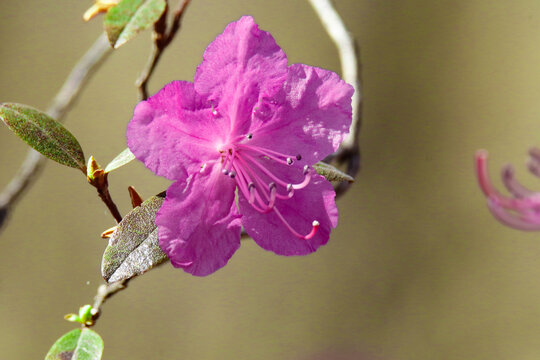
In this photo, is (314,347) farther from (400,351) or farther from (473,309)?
(473,309)

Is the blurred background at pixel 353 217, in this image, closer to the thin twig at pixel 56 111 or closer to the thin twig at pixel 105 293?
the thin twig at pixel 56 111

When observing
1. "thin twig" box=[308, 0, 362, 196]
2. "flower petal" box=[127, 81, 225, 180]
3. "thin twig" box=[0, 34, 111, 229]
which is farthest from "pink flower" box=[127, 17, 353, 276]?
"thin twig" box=[0, 34, 111, 229]

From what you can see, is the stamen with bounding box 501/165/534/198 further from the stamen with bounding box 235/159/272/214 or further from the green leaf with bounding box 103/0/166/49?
the green leaf with bounding box 103/0/166/49

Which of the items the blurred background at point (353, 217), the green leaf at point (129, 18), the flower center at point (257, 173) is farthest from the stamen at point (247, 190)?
the blurred background at point (353, 217)

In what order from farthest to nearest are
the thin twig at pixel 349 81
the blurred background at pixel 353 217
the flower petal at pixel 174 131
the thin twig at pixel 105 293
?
the blurred background at pixel 353 217 < the thin twig at pixel 349 81 < the thin twig at pixel 105 293 < the flower petal at pixel 174 131

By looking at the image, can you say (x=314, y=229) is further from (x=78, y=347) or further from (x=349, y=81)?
(x=349, y=81)

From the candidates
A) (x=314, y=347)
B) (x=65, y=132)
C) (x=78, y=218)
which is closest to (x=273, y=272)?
(x=314, y=347)
